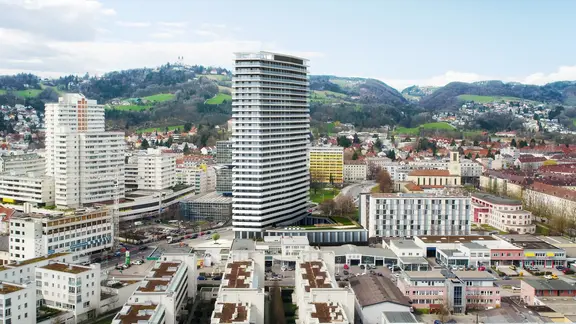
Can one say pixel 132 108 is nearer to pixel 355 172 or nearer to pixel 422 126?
pixel 422 126

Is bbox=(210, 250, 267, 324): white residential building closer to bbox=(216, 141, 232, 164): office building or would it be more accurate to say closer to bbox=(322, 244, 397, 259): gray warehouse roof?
bbox=(322, 244, 397, 259): gray warehouse roof

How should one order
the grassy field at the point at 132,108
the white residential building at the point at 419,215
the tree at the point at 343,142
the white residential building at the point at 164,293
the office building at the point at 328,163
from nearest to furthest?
the white residential building at the point at 164,293 → the white residential building at the point at 419,215 → the office building at the point at 328,163 → the tree at the point at 343,142 → the grassy field at the point at 132,108

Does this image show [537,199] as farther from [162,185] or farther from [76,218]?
[76,218]

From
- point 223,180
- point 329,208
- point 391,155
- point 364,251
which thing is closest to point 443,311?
point 364,251

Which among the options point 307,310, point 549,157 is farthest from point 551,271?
point 549,157

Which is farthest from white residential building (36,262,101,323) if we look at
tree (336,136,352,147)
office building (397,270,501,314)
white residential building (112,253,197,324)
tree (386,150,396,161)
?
tree (336,136,352,147)

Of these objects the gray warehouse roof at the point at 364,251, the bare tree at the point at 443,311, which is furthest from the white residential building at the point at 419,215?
the bare tree at the point at 443,311

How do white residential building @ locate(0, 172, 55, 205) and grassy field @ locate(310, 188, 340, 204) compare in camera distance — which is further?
grassy field @ locate(310, 188, 340, 204)

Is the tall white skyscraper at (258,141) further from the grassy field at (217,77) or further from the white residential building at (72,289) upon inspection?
the grassy field at (217,77)
